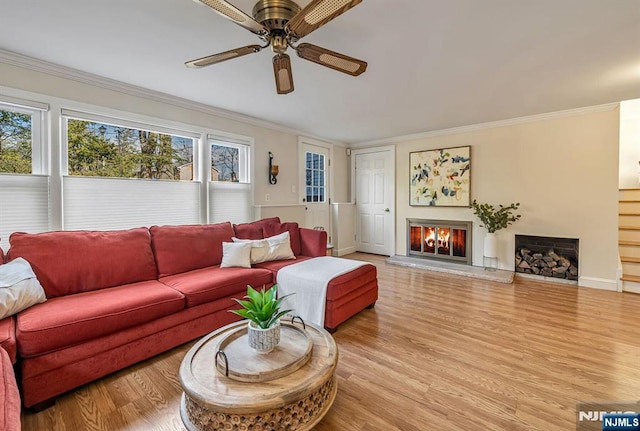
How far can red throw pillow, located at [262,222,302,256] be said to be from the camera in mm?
3623

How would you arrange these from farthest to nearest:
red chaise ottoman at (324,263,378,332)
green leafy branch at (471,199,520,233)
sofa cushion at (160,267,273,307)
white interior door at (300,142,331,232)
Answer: white interior door at (300,142,331,232), green leafy branch at (471,199,520,233), red chaise ottoman at (324,263,378,332), sofa cushion at (160,267,273,307)

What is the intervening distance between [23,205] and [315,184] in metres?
3.92

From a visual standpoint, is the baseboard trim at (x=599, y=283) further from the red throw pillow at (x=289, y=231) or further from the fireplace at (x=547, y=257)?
the red throw pillow at (x=289, y=231)

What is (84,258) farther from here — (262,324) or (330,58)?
(330,58)

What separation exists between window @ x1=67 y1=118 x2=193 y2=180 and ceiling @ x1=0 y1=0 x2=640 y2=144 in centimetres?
55

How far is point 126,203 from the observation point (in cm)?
304

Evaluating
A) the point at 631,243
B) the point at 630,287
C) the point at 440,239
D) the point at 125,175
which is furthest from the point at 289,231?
the point at 631,243

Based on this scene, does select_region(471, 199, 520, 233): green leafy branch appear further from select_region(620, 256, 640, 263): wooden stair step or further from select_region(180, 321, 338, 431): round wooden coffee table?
select_region(180, 321, 338, 431): round wooden coffee table

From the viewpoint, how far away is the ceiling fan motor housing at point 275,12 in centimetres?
161

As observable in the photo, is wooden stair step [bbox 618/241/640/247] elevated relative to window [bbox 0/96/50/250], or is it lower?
lower

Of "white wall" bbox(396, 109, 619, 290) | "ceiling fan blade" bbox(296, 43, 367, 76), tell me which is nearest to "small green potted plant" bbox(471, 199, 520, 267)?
"white wall" bbox(396, 109, 619, 290)

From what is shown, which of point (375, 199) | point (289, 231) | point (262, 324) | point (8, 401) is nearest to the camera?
point (8, 401)

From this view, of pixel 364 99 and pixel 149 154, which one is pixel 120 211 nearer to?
pixel 149 154

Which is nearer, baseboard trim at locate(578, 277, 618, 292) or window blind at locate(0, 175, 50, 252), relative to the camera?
window blind at locate(0, 175, 50, 252)
